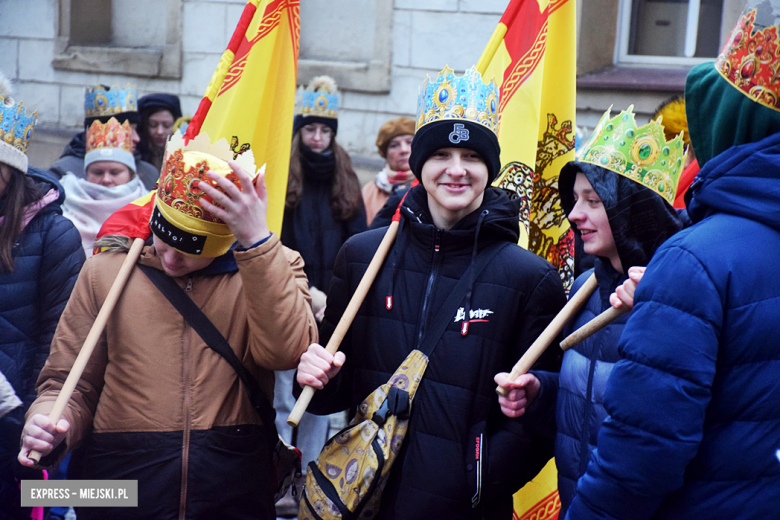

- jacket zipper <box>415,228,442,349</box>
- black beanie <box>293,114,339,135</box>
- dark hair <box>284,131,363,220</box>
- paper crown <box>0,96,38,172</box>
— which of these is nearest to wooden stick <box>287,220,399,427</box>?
jacket zipper <box>415,228,442,349</box>

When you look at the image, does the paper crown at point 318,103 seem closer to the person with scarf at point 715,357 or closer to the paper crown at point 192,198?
the paper crown at point 192,198

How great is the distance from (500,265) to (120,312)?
3.96 feet

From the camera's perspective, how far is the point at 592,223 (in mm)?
2410

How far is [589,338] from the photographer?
2287 mm

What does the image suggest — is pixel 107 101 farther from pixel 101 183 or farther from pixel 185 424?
pixel 185 424

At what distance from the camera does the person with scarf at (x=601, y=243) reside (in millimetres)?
2227

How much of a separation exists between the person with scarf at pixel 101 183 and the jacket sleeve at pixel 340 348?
2.46m

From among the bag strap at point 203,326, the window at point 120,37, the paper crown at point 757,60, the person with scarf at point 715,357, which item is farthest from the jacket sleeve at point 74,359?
the window at point 120,37

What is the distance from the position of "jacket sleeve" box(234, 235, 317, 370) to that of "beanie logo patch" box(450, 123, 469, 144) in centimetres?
66

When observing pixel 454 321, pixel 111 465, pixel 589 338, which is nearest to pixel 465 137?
pixel 454 321

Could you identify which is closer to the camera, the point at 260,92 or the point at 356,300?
the point at 356,300

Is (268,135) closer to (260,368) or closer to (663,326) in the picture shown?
(260,368)

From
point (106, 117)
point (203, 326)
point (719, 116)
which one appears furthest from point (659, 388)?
point (106, 117)

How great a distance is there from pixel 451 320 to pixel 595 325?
500 millimetres
